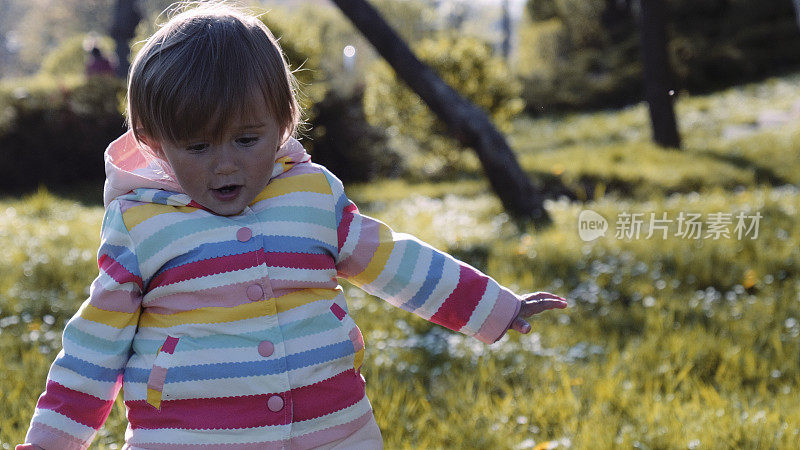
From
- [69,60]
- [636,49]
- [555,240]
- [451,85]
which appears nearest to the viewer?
[555,240]

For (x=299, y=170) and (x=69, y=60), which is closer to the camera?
(x=299, y=170)

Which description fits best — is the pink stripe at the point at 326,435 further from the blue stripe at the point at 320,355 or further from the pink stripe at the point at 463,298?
the pink stripe at the point at 463,298

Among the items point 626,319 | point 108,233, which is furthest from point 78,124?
point 108,233

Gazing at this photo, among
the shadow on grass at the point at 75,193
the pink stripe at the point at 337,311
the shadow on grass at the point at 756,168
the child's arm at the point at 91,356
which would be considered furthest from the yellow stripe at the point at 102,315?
the shadow on grass at the point at 75,193

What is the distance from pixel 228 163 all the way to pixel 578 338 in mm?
2634

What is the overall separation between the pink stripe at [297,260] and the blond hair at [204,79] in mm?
344

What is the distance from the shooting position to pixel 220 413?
1.96m

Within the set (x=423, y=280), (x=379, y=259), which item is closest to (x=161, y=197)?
(x=379, y=259)

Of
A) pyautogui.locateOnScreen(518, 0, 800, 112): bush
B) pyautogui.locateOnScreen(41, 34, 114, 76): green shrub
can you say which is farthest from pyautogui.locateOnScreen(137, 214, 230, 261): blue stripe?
pyautogui.locateOnScreen(41, 34, 114, 76): green shrub

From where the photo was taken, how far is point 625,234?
580 cm

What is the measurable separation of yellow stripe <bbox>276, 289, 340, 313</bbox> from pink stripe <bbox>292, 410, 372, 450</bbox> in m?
0.33

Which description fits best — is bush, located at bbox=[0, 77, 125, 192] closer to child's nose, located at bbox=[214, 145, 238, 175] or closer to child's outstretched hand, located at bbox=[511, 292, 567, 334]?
child's nose, located at bbox=[214, 145, 238, 175]

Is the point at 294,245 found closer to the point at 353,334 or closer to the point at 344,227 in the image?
the point at 344,227

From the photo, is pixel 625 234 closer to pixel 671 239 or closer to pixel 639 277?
pixel 671 239
